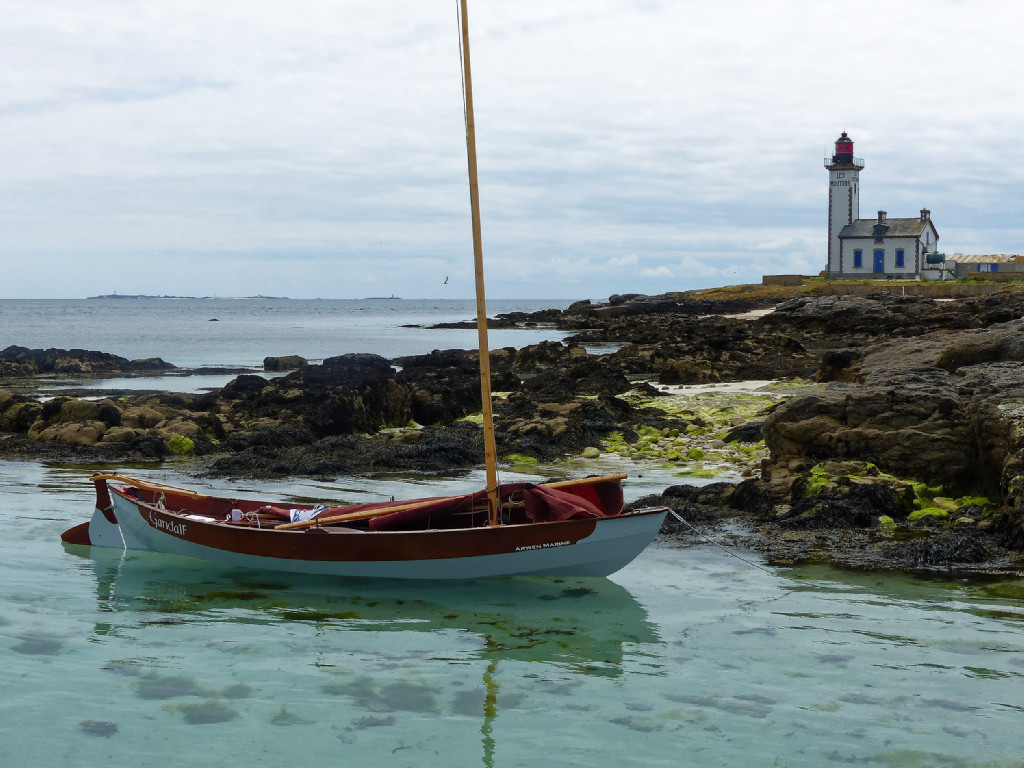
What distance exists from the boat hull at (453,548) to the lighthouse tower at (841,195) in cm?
7617

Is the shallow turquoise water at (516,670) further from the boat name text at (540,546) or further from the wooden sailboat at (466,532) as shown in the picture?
the boat name text at (540,546)

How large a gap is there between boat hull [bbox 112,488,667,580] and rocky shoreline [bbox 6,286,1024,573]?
2781 millimetres

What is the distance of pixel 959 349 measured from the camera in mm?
20156

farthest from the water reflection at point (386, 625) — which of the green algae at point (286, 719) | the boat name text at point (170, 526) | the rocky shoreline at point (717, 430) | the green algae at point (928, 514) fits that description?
the green algae at point (928, 514)

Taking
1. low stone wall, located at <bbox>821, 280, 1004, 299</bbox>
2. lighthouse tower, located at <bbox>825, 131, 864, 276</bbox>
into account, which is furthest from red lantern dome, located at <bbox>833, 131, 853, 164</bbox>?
low stone wall, located at <bbox>821, 280, 1004, 299</bbox>

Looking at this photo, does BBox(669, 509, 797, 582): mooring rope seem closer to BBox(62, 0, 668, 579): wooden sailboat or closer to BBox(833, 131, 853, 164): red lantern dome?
BBox(62, 0, 668, 579): wooden sailboat

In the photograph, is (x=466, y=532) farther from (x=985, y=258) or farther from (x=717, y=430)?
(x=985, y=258)

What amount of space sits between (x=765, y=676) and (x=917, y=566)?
391cm

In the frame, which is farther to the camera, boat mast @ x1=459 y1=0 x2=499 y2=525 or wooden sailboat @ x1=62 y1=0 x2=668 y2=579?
boat mast @ x1=459 y1=0 x2=499 y2=525

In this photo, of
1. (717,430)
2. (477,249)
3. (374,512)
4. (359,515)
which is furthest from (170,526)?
(717,430)

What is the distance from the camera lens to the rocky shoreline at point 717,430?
13477 millimetres

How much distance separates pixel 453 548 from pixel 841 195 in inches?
3106

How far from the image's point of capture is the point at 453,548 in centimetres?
1116

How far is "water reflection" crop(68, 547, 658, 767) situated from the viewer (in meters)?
8.81
